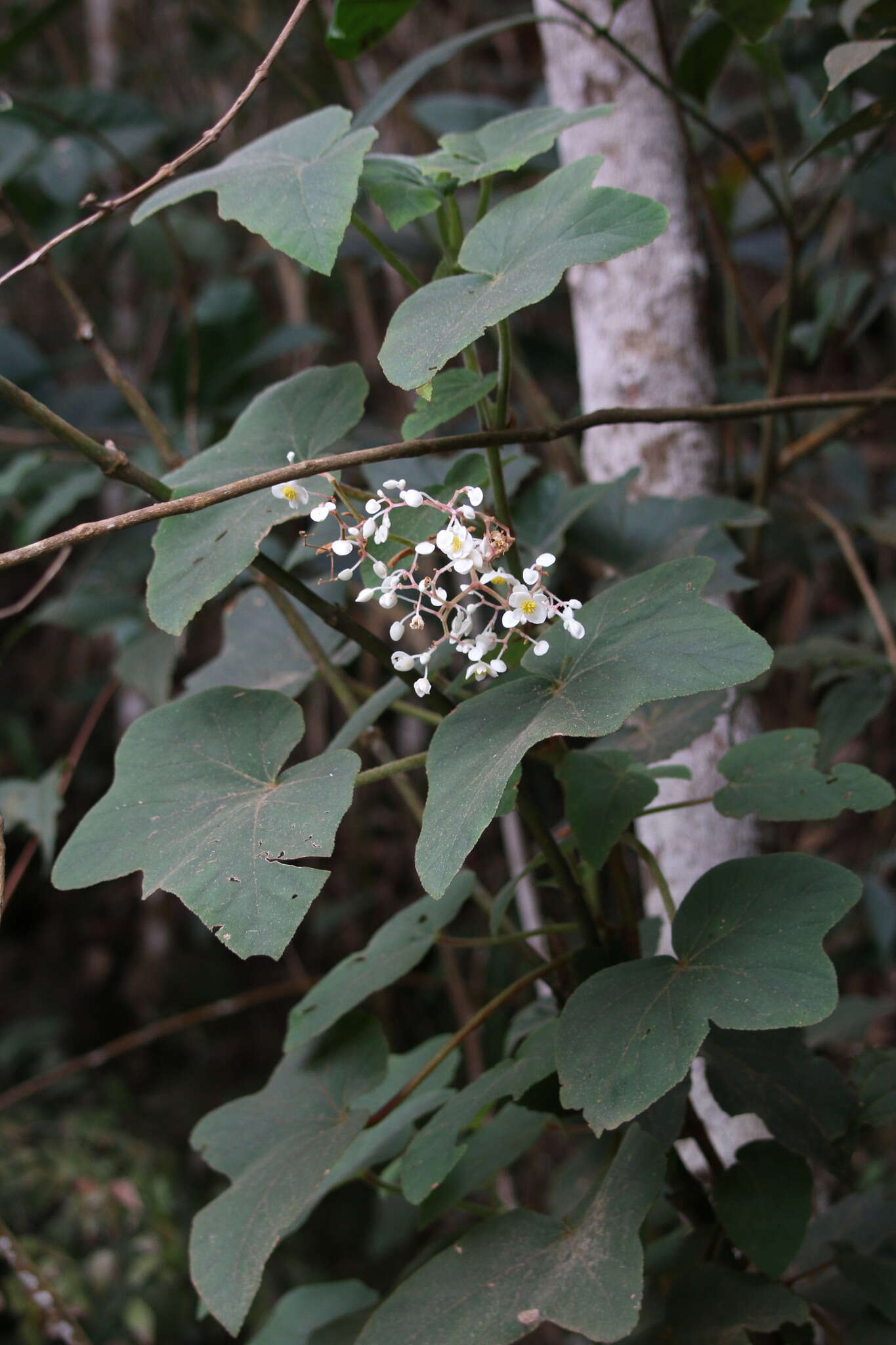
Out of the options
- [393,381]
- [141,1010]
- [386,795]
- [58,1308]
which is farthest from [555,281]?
[141,1010]

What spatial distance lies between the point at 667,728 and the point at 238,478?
1.19 ft

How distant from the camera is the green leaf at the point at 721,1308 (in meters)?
0.60

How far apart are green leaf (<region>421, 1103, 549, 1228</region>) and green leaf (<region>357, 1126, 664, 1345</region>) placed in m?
0.07

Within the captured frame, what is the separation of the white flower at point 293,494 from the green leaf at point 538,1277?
40cm

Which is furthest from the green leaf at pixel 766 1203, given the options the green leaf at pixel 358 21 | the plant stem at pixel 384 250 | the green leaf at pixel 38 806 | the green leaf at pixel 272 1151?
the green leaf at pixel 358 21

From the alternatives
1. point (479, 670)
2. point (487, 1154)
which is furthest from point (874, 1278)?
point (479, 670)

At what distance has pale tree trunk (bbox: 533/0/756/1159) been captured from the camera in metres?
1.00

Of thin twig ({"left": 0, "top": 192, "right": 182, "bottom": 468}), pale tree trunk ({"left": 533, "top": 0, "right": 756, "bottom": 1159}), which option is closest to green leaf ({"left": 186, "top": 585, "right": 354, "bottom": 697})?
thin twig ({"left": 0, "top": 192, "right": 182, "bottom": 468})

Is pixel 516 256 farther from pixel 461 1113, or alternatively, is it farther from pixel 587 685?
pixel 461 1113

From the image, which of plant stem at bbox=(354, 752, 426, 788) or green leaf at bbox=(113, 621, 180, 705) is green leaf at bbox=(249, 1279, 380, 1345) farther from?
green leaf at bbox=(113, 621, 180, 705)

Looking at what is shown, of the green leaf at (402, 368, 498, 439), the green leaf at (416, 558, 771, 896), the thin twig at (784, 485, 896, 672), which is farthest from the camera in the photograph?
the thin twig at (784, 485, 896, 672)

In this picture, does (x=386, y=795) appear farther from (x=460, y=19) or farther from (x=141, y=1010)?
(x=460, y=19)

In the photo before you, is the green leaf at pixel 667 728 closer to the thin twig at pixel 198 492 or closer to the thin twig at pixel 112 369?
the thin twig at pixel 198 492

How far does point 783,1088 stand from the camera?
635mm
